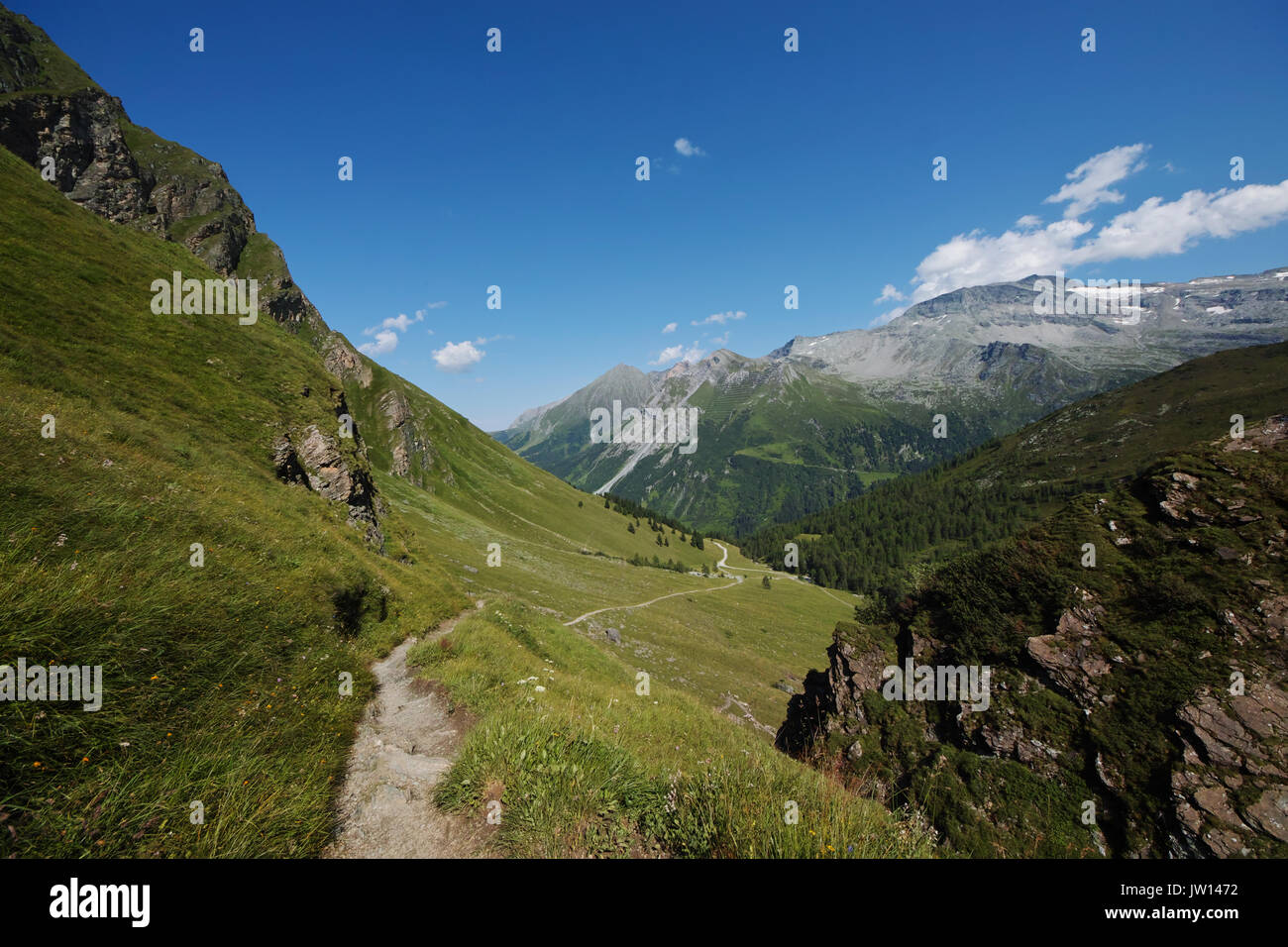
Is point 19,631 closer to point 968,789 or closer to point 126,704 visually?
point 126,704

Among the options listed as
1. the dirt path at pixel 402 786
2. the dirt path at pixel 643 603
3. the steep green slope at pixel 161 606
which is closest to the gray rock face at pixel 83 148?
the steep green slope at pixel 161 606

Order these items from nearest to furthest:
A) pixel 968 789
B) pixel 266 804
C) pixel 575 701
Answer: pixel 266 804 → pixel 575 701 → pixel 968 789

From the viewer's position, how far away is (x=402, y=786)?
6.24 meters

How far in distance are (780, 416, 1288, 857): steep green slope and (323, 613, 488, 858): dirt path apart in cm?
1101

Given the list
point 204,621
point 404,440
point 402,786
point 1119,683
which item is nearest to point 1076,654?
point 1119,683

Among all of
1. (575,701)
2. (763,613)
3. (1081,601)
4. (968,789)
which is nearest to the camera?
(575,701)

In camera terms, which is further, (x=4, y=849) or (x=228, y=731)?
(x=228, y=731)

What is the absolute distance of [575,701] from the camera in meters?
11.1

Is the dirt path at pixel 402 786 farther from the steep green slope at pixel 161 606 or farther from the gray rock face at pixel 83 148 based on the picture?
the gray rock face at pixel 83 148

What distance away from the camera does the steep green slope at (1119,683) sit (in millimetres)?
13609

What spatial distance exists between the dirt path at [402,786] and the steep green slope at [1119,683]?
11015mm

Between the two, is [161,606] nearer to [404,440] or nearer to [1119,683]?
[1119,683]
